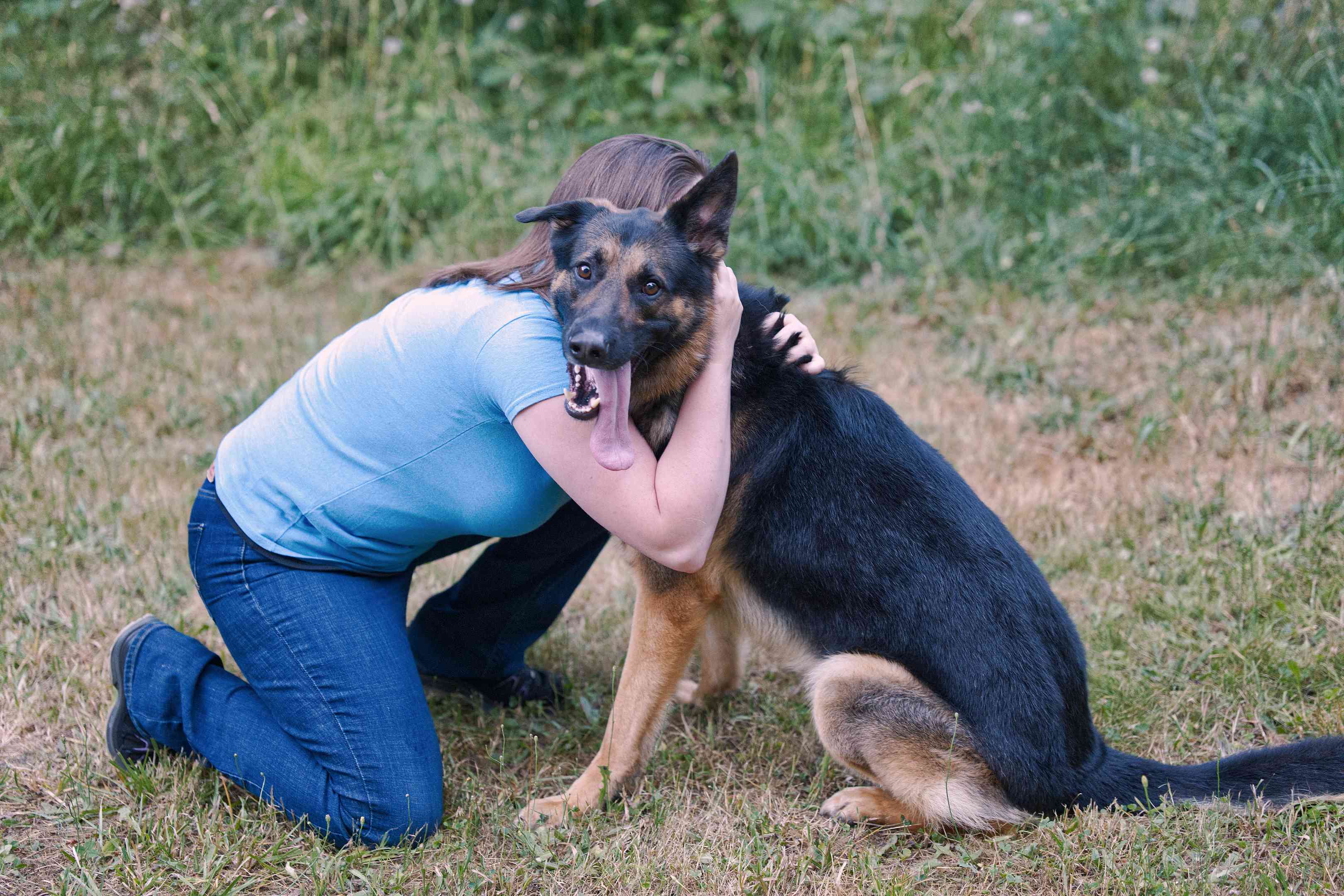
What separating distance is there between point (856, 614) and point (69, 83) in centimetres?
647

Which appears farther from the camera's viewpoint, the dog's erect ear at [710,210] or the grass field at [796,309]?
the grass field at [796,309]

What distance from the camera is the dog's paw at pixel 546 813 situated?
2762 mm

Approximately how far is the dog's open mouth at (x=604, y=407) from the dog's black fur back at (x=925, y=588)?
0.46m

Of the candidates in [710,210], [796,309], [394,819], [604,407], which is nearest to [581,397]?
[604,407]

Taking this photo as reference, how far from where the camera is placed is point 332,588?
9.26 ft

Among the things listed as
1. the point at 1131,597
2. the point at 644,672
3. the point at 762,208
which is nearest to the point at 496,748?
A: the point at 644,672

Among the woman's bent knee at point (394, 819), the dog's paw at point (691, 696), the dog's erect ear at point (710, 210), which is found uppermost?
the dog's erect ear at point (710, 210)

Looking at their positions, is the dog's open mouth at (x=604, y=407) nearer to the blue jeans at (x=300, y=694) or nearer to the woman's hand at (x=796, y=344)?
the woman's hand at (x=796, y=344)

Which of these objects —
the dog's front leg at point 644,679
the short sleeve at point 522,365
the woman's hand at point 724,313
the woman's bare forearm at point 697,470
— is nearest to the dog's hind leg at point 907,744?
the dog's front leg at point 644,679

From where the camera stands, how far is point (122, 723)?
2906 millimetres

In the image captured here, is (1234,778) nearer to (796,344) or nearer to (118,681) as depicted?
(796,344)

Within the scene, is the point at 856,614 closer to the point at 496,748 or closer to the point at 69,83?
the point at 496,748

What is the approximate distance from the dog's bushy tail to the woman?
3.93 ft

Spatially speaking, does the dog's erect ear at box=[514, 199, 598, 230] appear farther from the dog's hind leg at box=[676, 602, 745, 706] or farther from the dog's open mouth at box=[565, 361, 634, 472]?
the dog's hind leg at box=[676, 602, 745, 706]
